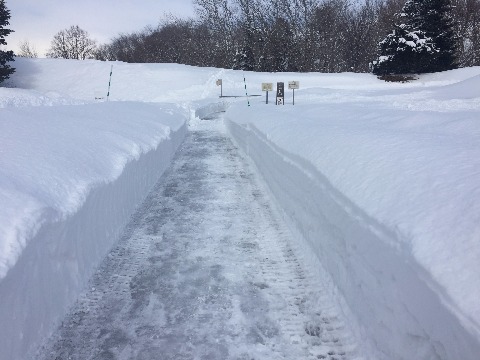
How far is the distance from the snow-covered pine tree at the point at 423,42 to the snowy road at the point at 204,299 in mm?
28826

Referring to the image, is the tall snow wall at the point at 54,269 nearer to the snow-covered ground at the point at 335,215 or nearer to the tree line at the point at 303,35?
the snow-covered ground at the point at 335,215

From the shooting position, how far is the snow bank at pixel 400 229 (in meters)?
1.95

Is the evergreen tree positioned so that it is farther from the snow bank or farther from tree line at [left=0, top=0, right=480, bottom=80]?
the snow bank

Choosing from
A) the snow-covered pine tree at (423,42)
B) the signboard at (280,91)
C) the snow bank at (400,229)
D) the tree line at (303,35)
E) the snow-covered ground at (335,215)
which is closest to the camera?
the snow bank at (400,229)

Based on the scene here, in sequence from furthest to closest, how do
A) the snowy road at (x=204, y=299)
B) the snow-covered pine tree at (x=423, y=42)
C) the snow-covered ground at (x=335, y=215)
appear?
1. the snow-covered pine tree at (x=423, y=42)
2. the snowy road at (x=204, y=299)
3. the snow-covered ground at (x=335, y=215)

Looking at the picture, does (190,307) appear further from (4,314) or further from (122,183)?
(122,183)

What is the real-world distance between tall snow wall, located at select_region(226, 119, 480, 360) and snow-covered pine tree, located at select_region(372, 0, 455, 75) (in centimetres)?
2910

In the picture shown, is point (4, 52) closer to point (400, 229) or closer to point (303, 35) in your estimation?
point (303, 35)

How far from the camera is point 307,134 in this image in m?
6.06

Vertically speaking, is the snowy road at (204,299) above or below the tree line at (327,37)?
below

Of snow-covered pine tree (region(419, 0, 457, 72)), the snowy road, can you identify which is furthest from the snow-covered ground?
snow-covered pine tree (region(419, 0, 457, 72))

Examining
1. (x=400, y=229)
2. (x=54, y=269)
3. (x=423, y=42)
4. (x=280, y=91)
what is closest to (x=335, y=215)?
(x=400, y=229)

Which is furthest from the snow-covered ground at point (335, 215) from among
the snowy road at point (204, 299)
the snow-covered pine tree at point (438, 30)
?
the snow-covered pine tree at point (438, 30)

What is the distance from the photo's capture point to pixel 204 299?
3400 mm
